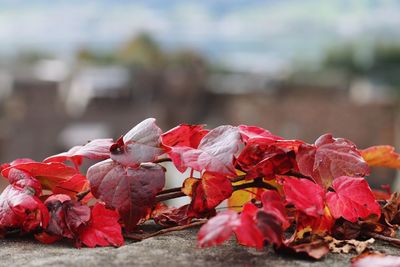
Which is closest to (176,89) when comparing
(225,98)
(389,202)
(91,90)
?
(225,98)

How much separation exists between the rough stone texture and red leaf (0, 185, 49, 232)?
2 cm

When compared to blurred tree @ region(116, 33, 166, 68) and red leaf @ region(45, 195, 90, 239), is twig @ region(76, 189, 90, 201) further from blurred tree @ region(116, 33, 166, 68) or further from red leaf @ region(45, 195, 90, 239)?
blurred tree @ region(116, 33, 166, 68)

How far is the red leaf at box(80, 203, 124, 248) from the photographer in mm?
523

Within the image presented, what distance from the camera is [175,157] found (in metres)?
0.50

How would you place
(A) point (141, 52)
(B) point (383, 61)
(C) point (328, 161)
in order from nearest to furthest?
(C) point (328, 161), (B) point (383, 61), (A) point (141, 52)

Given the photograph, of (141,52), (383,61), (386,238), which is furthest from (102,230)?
(141,52)

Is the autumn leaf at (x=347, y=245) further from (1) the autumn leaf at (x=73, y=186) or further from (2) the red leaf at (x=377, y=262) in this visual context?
(1) the autumn leaf at (x=73, y=186)

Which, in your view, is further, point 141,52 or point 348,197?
point 141,52

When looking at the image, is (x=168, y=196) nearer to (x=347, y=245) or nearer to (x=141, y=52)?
(x=347, y=245)

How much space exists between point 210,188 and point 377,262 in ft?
0.48

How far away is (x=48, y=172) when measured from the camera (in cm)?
56

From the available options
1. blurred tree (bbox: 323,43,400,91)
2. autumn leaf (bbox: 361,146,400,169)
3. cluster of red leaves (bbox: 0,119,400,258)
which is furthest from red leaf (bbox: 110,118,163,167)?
blurred tree (bbox: 323,43,400,91)

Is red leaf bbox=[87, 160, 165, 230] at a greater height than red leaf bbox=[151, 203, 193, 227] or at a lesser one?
greater

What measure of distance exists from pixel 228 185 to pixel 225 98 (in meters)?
9.73
